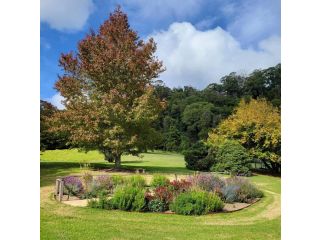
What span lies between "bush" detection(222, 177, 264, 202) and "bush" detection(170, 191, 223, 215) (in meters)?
1.03

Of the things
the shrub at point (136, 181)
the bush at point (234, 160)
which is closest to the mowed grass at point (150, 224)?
the shrub at point (136, 181)

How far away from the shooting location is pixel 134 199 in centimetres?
806

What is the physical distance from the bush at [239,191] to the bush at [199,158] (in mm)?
10307

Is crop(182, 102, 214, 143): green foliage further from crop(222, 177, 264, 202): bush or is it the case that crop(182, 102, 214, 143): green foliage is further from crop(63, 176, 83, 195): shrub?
crop(63, 176, 83, 195): shrub

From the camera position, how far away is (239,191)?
978 centimetres

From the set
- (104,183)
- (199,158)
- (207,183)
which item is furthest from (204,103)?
(104,183)

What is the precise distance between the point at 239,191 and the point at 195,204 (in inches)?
88.8

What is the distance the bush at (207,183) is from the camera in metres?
9.48

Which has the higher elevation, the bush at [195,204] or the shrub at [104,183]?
the shrub at [104,183]

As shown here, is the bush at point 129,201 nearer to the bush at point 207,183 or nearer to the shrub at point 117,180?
the shrub at point 117,180
